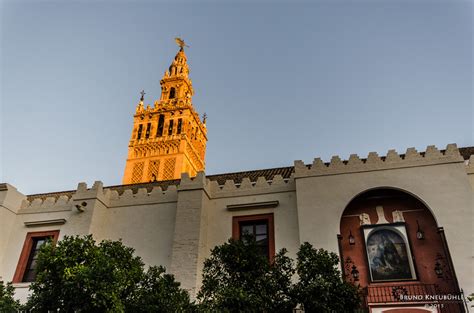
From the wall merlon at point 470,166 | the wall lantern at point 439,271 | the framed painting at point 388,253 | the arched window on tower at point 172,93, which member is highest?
the arched window on tower at point 172,93

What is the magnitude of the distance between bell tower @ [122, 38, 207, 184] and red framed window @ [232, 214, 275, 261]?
20.7m

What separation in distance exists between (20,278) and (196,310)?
8.39 m

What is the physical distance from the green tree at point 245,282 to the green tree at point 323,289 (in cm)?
Result: 40

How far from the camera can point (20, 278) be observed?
13.7 metres

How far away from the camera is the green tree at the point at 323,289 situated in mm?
8375

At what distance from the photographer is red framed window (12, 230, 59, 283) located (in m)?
13.8

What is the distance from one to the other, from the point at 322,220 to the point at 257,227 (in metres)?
2.30

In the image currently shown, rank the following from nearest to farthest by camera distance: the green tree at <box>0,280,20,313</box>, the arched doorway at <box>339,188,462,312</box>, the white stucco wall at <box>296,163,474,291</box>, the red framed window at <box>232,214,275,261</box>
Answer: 1. the green tree at <box>0,280,20,313</box>
2. the arched doorway at <box>339,188,462,312</box>
3. the white stucco wall at <box>296,163,474,291</box>
4. the red framed window at <box>232,214,275,261</box>

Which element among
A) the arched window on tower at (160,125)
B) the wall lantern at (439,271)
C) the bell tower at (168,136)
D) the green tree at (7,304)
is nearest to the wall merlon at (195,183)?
the green tree at (7,304)

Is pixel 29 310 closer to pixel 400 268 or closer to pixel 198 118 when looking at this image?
pixel 400 268

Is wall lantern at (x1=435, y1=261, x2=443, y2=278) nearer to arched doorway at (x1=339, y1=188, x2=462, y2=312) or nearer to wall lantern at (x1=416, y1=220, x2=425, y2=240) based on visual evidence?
arched doorway at (x1=339, y1=188, x2=462, y2=312)

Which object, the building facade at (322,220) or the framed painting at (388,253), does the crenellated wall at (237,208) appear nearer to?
the building facade at (322,220)

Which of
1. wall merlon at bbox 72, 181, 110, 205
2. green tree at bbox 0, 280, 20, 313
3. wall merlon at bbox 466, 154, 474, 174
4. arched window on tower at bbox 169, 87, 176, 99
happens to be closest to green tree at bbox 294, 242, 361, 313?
wall merlon at bbox 466, 154, 474, 174

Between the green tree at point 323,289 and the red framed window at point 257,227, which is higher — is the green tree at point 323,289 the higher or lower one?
the lower one
